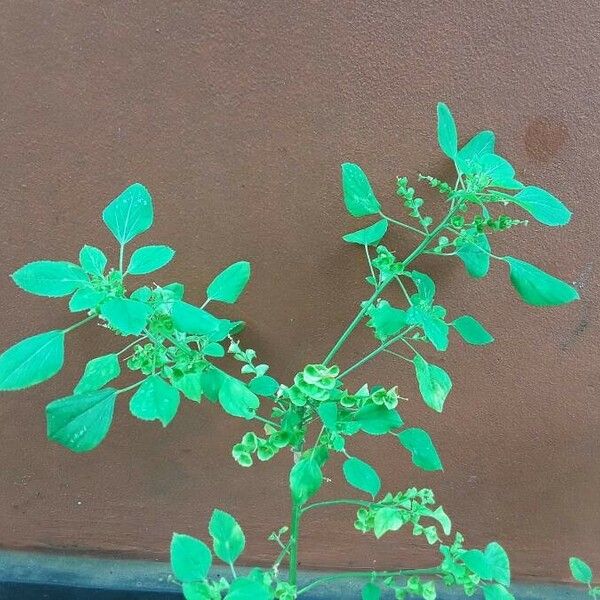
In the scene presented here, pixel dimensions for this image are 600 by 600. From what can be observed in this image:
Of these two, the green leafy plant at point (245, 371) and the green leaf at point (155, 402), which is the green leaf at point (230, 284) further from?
the green leaf at point (155, 402)

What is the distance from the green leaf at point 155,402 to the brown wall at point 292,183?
500 millimetres

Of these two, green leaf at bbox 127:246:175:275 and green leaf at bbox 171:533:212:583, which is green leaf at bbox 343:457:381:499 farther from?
green leaf at bbox 127:246:175:275

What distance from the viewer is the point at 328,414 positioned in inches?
27.6

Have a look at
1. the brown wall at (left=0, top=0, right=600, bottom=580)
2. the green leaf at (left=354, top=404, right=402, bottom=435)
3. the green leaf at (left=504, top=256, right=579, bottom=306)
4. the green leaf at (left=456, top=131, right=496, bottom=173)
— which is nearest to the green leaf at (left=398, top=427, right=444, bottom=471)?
the green leaf at (left=354, top=404, right=402, bottom=435)

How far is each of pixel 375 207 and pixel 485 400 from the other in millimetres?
630

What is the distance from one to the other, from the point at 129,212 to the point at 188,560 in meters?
0.51

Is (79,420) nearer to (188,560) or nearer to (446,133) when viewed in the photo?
(188,560)

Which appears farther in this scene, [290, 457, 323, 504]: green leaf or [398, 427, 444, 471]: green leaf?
[398, 427, 444, 471]: green leaf

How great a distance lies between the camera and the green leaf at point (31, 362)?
25.5 inches

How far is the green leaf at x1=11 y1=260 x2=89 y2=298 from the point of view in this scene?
2.14 feet

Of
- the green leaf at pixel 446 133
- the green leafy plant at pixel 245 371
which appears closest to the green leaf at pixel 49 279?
the green leafy plant at pixel 245 371

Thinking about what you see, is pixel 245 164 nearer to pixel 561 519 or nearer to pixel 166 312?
pixel 166 312

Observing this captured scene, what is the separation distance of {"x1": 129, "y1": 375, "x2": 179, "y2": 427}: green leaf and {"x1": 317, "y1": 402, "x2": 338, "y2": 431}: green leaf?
188 mm

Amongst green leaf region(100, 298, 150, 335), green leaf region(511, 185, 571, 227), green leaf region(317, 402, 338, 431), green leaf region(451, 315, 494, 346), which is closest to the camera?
green leaf region(100, 298, 150, 335)
